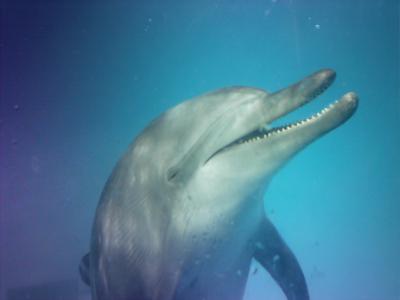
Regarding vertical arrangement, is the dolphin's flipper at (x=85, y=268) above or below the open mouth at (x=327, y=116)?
above

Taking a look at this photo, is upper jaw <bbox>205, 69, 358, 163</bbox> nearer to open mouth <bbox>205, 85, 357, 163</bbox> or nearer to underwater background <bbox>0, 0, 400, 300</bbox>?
open mouth <bbox>205, 85, 357, 163</bbox>

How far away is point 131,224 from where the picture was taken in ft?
13.3

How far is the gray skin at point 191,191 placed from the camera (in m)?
3.78

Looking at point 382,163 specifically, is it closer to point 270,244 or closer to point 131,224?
point 270,244

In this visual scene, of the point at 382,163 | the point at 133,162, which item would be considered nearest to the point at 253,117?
the point at 133,162

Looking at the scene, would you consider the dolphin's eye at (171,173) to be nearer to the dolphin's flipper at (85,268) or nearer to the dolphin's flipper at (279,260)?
the dolphin's flipper at (279,260)

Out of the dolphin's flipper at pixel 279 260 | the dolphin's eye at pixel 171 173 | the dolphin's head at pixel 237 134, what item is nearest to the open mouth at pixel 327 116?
the dolphin's head at pixel 237 134

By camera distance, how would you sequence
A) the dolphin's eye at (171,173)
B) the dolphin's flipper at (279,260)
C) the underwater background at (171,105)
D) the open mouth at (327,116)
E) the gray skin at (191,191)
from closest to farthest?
the open mouth at (327,116) → the gray skin at (191,191) → the dolphin's eye at (171,173) → the dolphin's flipper at (279,260) → the underwater background at (171,105)

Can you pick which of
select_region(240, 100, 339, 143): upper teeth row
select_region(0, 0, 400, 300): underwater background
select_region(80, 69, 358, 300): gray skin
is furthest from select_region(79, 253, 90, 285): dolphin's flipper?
select_region(0, 0, 400, 300): underwater background

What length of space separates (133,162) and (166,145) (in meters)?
0.40

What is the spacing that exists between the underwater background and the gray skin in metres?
10.2

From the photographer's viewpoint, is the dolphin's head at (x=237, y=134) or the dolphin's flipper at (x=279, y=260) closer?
the dolphin's head at (x=237, y=134)

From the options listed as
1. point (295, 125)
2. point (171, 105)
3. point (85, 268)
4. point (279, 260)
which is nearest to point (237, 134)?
point (295, 125)

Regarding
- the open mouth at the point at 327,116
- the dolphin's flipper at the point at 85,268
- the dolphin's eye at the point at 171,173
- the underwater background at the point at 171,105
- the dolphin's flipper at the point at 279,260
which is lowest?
the dolphin's flipper at the point at 279,260
